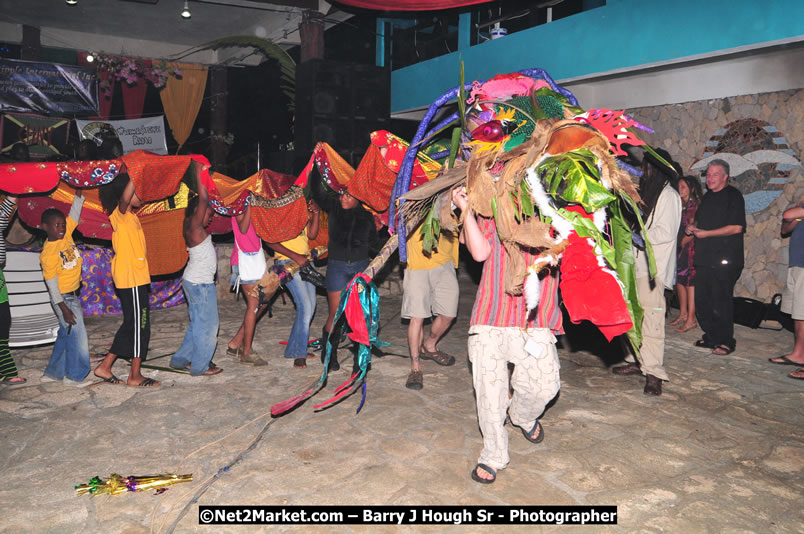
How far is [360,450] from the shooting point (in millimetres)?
3881

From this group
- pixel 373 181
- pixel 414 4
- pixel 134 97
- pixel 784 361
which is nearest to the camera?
pixel 373 181

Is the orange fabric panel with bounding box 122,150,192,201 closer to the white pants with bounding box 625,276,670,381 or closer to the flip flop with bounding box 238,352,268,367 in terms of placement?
the flip flop with bounding box 238,352,268,367

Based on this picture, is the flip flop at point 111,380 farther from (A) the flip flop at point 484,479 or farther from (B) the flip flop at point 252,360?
(A) the flip flop at point 484,479

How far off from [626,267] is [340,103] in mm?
8164

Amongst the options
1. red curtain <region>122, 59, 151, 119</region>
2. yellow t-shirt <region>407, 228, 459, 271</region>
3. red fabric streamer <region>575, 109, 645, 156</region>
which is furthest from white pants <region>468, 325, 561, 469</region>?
red curtain <region>122, 59, 151, 119</region>

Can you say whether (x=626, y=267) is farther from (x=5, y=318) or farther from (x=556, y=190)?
(x=5, y=318)

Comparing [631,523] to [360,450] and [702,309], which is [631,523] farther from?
[702,309]

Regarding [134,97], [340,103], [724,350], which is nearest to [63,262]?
[340,103]

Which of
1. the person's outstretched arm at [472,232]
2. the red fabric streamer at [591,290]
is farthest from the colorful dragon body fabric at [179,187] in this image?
the red fabric streamer at [591,290]

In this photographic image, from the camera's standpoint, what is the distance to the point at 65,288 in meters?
5.01

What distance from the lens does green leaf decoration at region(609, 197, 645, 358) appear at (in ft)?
9.72

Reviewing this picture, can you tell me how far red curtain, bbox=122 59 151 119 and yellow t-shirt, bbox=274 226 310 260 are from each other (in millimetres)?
12226

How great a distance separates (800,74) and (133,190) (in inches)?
324

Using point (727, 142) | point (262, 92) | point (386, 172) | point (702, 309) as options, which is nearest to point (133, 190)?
point (386, 172)
